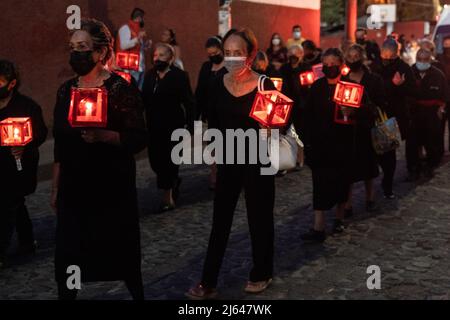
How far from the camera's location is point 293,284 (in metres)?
5.54

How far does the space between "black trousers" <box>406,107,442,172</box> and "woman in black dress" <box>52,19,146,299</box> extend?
6.38 meters

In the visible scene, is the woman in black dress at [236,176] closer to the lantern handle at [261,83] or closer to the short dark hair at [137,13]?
the lantern handle at [261,83]

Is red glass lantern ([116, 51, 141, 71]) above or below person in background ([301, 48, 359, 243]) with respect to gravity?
above

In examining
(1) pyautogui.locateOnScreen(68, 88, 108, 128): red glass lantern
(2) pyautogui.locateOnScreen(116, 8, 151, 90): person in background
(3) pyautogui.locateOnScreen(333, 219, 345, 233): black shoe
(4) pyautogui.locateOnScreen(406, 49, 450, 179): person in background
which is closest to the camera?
(1) pyautogui.locateOnScreen(68, 88, 108, 128): red glass lantern

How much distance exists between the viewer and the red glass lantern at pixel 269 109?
15.7 ft

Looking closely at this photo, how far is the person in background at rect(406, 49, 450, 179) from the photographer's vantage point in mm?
9906

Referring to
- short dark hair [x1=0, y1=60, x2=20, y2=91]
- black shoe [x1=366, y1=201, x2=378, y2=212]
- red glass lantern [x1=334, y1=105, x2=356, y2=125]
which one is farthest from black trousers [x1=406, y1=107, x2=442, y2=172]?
short dark hair [x1=0, y1=60, x2=20, y2=91]

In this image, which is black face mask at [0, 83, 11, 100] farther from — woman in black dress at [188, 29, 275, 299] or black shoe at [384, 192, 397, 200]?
black shoe at [384, 192, 397, 200]

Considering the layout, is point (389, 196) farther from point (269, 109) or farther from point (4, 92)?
point (4, 92)

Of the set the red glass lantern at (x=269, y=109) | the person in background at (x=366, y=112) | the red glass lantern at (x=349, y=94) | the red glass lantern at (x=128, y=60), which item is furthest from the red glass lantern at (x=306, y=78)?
the red glass lantern at (x=269, y=109)

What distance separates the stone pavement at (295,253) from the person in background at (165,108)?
481 millimetres

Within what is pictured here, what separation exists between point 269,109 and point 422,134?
19.2 feet

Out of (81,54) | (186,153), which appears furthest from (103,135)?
(186,153)
